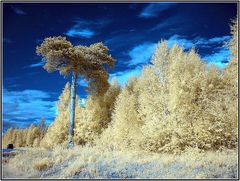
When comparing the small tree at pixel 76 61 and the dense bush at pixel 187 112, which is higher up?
the small tree at pixel 76 61

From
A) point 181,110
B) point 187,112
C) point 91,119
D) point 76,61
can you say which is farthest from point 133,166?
point 91,119

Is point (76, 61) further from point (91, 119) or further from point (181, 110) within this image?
point (181, 110)

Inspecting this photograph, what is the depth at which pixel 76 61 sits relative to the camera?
20.8 m

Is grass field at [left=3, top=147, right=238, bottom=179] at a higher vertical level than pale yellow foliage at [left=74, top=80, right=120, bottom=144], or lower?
lower

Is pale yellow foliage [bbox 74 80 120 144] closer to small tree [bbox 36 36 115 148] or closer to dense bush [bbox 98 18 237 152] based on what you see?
small tree [bbox 36 36 115 148]

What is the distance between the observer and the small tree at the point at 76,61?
1934 centimetres

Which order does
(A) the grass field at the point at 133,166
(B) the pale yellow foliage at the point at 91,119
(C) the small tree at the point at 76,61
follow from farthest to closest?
(B) the pale yellow foliage at the point at 91,119 < (C) the small tree at the point at 76,61 < (A) the grass field at the point at 133,166

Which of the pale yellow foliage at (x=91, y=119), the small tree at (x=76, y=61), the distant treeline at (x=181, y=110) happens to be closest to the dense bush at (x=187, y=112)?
the distant treeline at (x=181, y=110)

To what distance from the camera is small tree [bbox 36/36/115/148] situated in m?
19.3

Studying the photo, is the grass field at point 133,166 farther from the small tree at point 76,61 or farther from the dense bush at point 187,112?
the small tree at point 76,61

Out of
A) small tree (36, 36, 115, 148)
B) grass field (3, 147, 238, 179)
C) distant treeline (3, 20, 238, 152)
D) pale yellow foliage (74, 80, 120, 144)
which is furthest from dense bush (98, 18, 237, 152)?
pale yellow foliage (74, 80, 120, 144)

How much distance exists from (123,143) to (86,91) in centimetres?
633

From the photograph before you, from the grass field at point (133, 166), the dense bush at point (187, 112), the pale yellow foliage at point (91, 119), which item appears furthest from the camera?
the pale yellow foliage at point (91, 119)

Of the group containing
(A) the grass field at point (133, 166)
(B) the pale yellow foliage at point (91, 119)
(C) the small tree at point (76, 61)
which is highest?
(C) the small tree at point (76, 61)
